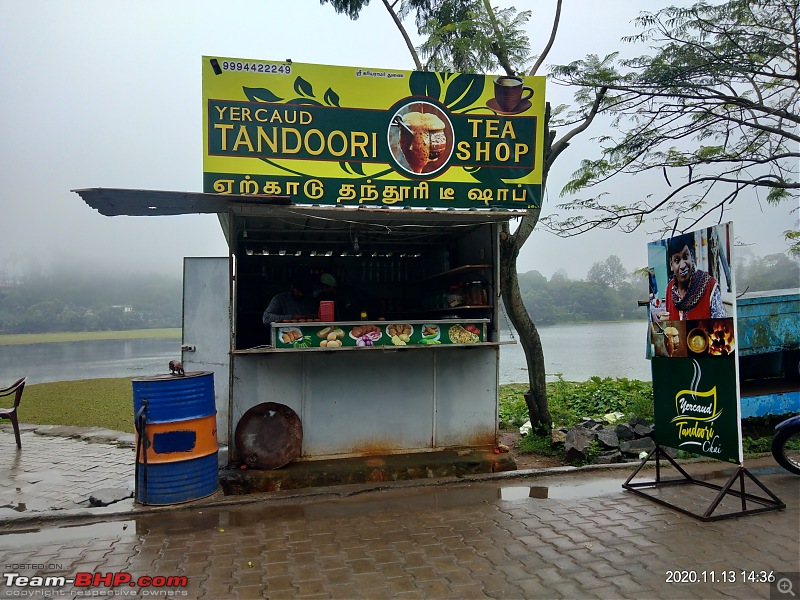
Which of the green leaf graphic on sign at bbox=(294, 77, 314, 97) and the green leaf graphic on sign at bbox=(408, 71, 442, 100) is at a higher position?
the green leaf graphic on sign at bbox=(408, 71, 442, 100)

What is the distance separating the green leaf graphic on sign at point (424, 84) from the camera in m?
6.69

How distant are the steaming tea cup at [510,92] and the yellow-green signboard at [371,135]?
0.04 ft

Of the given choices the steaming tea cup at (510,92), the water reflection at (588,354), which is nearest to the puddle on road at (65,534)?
the steaming tea cup at (510,92)

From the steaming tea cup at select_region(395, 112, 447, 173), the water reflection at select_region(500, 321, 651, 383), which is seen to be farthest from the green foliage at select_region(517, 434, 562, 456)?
the steaming tea cup at select_region(395, 112, 447, 173)

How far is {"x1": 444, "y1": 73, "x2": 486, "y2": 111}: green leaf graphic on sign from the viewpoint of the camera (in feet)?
22.2

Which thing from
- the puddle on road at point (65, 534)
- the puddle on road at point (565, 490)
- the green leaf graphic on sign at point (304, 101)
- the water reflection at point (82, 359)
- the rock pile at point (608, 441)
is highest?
the green leaf graphic on sign at point (304, 101)

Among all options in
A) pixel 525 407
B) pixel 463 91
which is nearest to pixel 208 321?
pixel 463 91

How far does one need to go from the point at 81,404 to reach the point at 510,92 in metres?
10.3

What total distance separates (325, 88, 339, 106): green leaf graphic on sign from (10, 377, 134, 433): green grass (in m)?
6.31

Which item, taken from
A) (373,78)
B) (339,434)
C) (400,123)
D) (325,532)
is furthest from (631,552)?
(373,78)

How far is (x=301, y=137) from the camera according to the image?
6398 millimetres

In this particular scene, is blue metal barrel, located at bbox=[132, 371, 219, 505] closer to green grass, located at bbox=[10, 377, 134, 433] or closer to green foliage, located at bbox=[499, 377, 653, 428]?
green grass, located at bbox=[10, 377, 134, 433]

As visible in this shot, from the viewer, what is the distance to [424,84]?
22.0ft

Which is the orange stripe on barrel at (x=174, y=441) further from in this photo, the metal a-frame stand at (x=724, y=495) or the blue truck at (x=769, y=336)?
the blue truck at (x=769, y=336)
